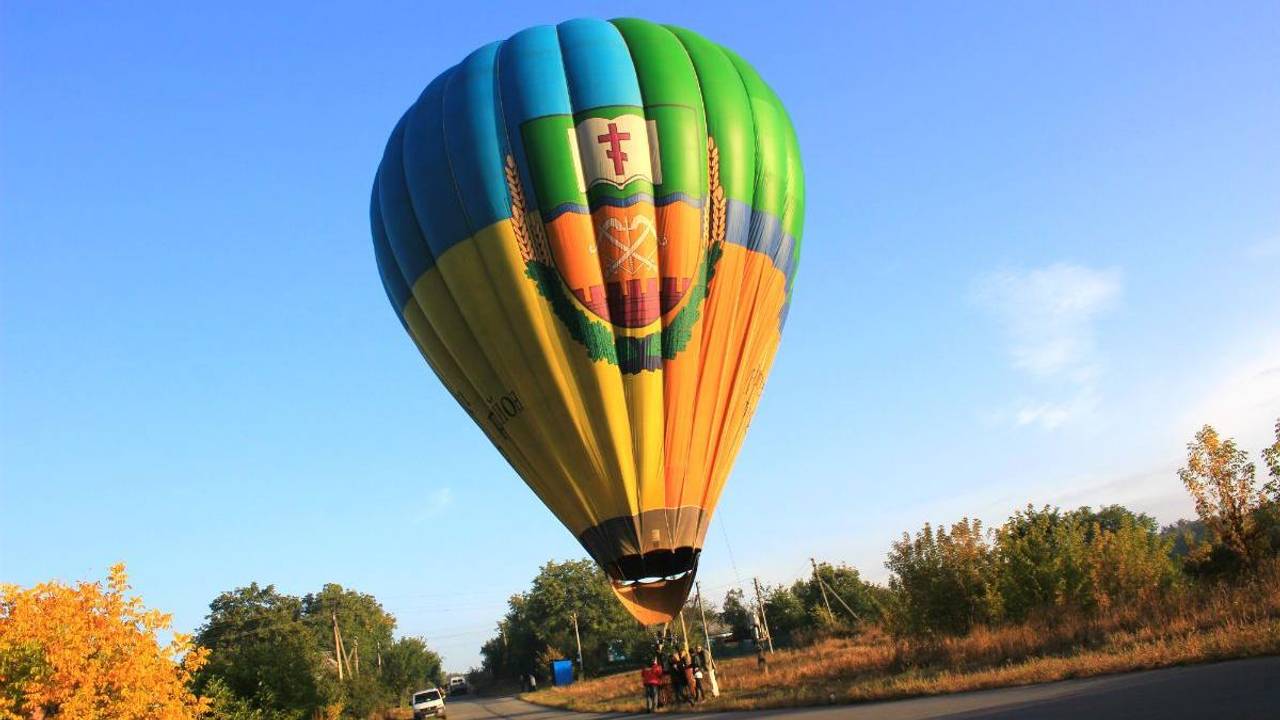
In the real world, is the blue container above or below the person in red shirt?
below

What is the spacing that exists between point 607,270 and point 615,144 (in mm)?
2139

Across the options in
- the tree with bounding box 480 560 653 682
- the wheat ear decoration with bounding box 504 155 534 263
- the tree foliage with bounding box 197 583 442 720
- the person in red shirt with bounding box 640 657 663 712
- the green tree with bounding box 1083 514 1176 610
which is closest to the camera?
the wheat ear decoration with bounding box 504 155 534 263

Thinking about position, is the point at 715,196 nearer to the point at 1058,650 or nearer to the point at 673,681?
the point at 1058,650

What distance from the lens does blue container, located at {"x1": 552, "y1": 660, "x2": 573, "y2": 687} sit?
58.6 meters

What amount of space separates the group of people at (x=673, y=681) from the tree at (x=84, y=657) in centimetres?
967

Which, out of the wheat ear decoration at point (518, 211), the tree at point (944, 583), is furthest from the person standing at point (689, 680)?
the wheat ear decoration at point (518, 211)

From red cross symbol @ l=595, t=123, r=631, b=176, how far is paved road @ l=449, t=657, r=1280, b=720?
9100 mm

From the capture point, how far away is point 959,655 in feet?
56.3

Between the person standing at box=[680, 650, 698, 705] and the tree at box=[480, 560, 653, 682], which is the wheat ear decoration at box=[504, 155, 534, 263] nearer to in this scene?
the person standing at box=[680, 650, 698, 705]

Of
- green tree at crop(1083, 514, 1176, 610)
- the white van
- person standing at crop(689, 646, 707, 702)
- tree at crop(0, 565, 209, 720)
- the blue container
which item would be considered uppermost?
tree at crop(0, 565, 209, 720)

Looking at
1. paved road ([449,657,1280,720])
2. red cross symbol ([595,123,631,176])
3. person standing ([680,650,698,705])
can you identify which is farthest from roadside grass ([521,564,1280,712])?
red cross symbol ([595,123,631,176])

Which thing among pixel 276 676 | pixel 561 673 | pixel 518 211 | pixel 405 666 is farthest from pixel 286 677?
pixel 405 666

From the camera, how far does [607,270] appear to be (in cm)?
1461

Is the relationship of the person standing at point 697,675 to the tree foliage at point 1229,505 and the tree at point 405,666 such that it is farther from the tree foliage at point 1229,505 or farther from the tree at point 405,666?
the tree at point 405,666
